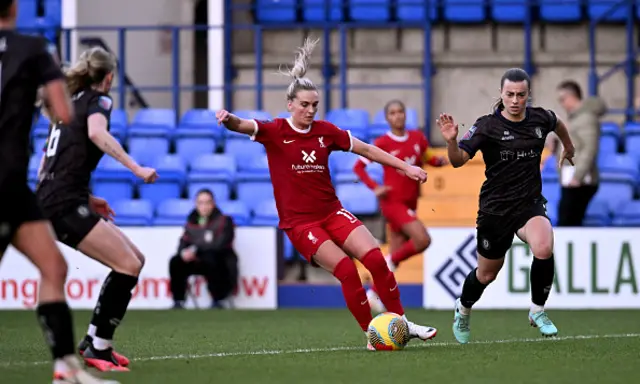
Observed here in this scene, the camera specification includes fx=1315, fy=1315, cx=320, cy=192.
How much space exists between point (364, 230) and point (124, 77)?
9.48m

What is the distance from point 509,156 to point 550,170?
7.23m

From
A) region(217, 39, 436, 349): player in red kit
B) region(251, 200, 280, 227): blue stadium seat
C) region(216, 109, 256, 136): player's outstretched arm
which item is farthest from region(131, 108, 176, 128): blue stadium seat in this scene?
region(216, 109, 256, 136): player's outstretched arm

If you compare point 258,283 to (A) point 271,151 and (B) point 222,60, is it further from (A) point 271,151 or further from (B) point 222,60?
(A) point 271,151

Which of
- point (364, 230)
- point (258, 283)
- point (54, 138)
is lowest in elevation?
point (258, 283)

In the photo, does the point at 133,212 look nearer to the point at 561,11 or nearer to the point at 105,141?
the point at 561,11

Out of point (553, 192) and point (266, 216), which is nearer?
point (266, 216)

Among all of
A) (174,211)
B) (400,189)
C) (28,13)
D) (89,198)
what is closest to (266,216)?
(174,211)

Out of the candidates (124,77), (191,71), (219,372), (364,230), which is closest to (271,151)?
(364,230)

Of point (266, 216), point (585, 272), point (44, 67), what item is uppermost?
point (44, 67)

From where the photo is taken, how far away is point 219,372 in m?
7.50

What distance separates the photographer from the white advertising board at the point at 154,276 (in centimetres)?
1505

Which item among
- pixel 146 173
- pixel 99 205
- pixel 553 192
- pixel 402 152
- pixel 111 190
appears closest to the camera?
pixel 146 173

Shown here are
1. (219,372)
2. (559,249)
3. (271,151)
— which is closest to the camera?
(219,372)

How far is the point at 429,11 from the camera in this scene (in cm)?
1888
